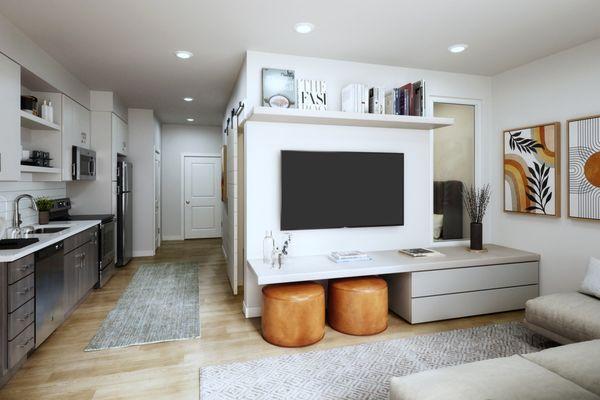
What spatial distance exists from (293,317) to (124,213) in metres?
3.79

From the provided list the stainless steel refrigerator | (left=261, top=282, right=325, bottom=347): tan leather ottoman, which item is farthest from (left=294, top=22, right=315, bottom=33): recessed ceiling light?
the stainless steel refrigerator

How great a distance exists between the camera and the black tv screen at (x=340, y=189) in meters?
3.39

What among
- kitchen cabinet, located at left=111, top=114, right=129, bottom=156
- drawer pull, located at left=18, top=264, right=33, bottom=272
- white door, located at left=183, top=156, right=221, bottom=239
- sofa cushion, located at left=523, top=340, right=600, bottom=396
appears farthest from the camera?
white door, located at left=183, top=156, right=221, bottom=239

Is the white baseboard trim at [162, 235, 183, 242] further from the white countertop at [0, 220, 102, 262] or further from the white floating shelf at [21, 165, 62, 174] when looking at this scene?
the white floating shelf at [21, 165, 62, 174]

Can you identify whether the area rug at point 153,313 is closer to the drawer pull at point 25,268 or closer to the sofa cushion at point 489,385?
the drawer pull at point 25,268

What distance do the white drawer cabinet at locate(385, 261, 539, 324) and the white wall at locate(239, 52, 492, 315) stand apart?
2.07ft

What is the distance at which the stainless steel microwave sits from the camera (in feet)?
13.8

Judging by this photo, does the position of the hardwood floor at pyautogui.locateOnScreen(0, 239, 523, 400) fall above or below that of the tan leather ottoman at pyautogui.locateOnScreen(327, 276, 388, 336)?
below

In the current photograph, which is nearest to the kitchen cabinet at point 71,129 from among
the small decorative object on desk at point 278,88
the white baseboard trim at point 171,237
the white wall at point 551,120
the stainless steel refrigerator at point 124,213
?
the stainless steel refrigerator at point 124,213

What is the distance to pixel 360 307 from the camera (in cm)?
301

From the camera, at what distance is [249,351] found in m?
2.74

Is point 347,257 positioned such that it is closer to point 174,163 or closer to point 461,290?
point 461,290

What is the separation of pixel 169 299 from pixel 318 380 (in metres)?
2.25

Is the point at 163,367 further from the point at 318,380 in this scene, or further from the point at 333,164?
the point at 333,164
